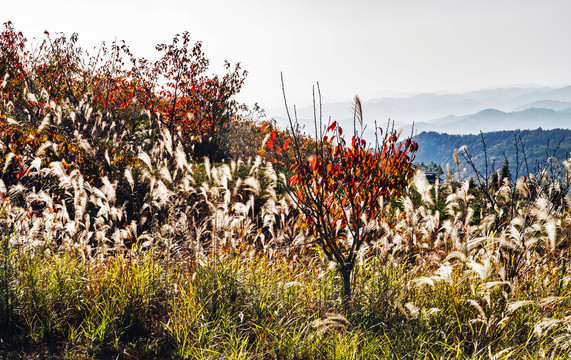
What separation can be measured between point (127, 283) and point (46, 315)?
0.71 metres

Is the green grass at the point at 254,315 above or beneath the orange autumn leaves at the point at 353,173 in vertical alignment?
beneath

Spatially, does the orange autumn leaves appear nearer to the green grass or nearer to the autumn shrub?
the autumn shrub

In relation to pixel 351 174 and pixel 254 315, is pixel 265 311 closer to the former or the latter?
pixel 254 315

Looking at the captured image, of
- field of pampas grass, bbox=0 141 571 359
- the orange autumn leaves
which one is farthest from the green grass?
the orange autumn leaves

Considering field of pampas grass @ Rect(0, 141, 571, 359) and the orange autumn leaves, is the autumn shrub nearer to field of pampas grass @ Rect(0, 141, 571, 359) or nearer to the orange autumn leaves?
the orange autumn leaves

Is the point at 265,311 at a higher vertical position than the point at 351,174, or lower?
lower

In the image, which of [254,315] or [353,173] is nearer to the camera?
[254,315]

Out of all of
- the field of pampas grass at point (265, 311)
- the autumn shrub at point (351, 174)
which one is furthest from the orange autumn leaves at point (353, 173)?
the field of pampas grass at point (265, 311)

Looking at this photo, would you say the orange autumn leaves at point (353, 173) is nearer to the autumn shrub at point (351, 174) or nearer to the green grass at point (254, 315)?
the autumn shrub at point (351, 174)

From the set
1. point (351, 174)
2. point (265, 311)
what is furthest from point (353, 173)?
point (265, 311)

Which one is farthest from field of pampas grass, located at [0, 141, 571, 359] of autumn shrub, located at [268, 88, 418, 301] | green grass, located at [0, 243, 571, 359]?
autumn shrub, located at [268, 88, 418, 301]

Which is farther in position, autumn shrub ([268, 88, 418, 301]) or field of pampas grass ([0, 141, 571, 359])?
autumn shrub ([268, 88, 418, 301])

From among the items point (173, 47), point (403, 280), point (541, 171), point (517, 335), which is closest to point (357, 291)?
point (403, 280)

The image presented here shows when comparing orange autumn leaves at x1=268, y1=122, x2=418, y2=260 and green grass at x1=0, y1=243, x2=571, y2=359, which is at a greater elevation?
orange autumn leaves at x1=268, y1=122, x2=418, y2=260
